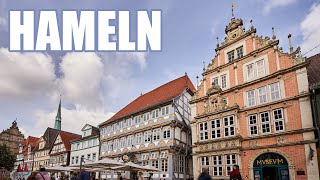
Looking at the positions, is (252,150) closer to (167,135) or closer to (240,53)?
(240,53)

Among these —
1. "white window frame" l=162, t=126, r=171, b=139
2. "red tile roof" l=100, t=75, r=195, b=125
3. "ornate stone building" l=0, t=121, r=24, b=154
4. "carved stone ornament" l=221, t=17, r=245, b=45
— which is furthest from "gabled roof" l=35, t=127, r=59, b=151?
"carved stone ornament" l=221, t=17, r=245, b=45

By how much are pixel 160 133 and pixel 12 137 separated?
63.5 m

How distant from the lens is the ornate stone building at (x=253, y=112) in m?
19.0

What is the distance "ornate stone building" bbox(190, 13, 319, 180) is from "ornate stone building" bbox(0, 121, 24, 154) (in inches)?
2673

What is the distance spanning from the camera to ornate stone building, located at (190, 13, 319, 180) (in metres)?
19.0

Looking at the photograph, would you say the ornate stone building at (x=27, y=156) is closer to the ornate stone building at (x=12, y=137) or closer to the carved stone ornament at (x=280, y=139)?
the ornate stone building at (x=12, y=137)

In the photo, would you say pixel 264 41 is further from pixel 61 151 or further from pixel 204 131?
pixel 61 151

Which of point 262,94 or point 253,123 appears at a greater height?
point 262,94

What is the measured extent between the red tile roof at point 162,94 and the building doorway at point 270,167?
11974mm

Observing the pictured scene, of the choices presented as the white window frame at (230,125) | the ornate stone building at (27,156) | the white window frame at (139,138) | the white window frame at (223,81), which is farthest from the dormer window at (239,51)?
the ornate stone building at (27,156)

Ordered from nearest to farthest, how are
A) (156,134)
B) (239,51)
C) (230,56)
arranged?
(239,51)
(230,56)
(156,134)

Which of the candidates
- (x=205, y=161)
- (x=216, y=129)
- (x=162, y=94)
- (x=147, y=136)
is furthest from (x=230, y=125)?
(x=162, y=94)

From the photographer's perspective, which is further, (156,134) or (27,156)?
(27,156)

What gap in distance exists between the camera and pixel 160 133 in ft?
98.0
